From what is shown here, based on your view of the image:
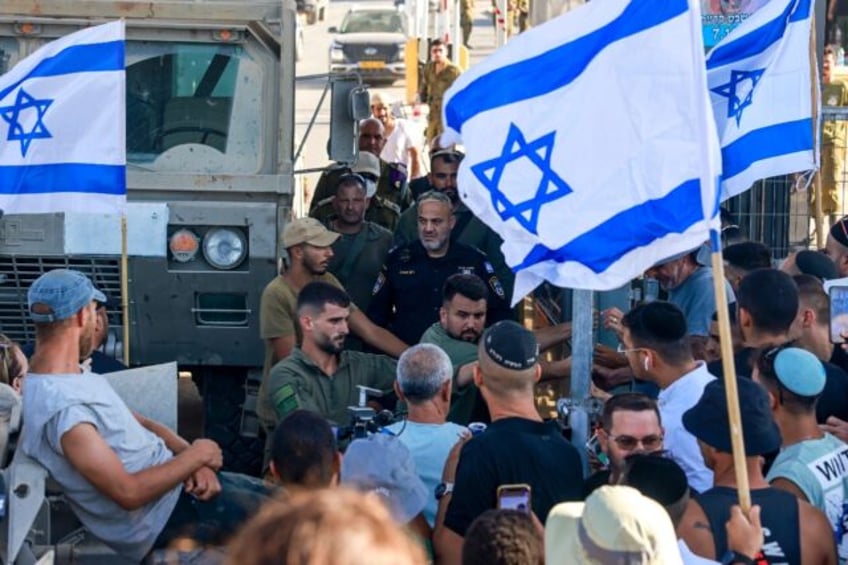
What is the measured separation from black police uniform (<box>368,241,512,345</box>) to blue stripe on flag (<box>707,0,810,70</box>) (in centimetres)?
169

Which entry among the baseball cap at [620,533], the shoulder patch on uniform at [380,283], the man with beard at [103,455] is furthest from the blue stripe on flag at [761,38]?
the baseball cap at [620,533]

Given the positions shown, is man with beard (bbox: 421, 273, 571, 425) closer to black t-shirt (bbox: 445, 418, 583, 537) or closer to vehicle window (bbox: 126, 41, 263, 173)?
black t-shirt (bbox: 445, 418, 583, 537)

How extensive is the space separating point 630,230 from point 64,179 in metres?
3.13

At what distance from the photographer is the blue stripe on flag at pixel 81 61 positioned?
24.8 ft

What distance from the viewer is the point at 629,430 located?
5535 mm

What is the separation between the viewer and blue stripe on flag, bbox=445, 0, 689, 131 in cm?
546

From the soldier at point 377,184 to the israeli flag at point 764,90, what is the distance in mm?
2515

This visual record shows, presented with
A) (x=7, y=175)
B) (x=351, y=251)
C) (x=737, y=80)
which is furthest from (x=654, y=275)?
(x=7, y=175)

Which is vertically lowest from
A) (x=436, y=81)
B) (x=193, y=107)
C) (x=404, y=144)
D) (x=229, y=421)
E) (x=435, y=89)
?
(x=229, y=421)

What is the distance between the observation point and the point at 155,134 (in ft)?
31.4

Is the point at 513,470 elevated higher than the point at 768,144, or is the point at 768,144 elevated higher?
the point at 768,144

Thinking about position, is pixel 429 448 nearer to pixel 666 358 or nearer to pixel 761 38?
pixel 666 358

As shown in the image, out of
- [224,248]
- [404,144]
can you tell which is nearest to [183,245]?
[224,248]

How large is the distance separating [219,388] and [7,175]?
7.86ft
